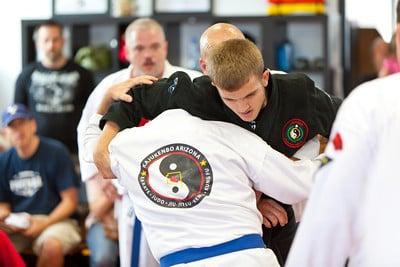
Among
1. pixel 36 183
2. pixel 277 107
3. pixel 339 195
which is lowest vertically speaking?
pixel 36 183

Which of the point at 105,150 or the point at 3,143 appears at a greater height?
the point at 105,150

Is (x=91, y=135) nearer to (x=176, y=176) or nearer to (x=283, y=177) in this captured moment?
(x=176, y=176)

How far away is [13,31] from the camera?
22.5ft

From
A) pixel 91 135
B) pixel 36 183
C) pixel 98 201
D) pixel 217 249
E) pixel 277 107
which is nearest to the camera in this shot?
pixel 217 249

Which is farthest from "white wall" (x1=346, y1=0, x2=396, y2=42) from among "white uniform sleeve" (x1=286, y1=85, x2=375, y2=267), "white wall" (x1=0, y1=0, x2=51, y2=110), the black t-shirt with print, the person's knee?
"white uniform sleeve" (x1=286, y1=85, x2=375, y2=267)

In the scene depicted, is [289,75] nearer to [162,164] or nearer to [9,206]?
[162,164]

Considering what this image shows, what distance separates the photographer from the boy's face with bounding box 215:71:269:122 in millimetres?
2289

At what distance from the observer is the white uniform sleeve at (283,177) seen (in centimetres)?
230

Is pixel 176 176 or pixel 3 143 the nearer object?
pixel 176 176

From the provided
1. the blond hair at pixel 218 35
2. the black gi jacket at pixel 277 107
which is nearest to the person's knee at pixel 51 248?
the blond hair at pixel 218 35

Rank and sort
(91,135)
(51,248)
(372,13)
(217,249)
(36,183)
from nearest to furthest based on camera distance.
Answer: (217,249) < (91,135) < (51,248) < (36,183) < (372,13)

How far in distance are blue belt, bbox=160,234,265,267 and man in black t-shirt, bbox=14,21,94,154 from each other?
11.6 feet

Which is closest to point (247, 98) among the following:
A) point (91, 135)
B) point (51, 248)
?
point (91, 135)

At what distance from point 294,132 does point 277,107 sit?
9 cm
